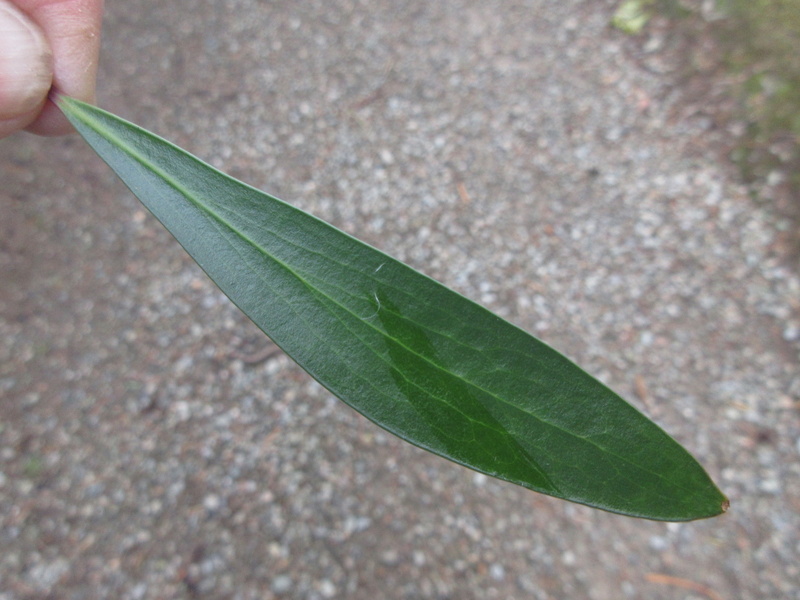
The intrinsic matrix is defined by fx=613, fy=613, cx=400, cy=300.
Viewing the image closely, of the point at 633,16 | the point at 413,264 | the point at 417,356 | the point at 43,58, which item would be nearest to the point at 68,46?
the point at 43,58

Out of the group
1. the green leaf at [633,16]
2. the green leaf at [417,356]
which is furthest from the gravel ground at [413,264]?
the green leaf at [417,356]

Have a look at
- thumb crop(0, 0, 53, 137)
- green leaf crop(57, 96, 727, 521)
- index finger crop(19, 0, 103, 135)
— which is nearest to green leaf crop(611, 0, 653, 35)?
index finger crop(19, 0, 103, 135)

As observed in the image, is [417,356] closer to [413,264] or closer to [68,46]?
[68,46]

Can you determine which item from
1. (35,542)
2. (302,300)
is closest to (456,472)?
(35,542)

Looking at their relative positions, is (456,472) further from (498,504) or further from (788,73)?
(788,73)

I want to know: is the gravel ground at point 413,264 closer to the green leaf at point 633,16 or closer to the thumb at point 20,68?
the green leaf at point 633,16

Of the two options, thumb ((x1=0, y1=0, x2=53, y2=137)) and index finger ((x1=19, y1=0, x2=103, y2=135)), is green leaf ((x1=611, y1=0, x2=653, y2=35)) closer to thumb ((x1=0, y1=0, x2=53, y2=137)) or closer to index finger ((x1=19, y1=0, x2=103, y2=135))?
index finger ((x1=19, y1=0, x2=103, y2=135))
